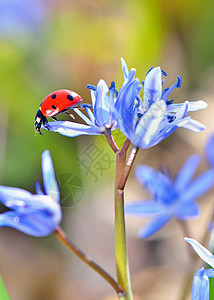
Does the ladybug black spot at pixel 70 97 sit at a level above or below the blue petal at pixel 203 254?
above

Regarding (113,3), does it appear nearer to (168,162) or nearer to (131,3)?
(131,3)

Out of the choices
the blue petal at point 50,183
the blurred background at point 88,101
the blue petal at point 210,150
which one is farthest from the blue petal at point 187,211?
the blurred background at point 88,101

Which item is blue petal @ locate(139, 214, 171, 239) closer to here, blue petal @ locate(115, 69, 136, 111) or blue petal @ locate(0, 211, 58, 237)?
blue petal @ locate(0, 211, 58, 237)

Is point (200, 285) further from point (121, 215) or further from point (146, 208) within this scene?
point (146, 208)

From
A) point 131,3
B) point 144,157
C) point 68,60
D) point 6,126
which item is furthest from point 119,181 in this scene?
point 131,3

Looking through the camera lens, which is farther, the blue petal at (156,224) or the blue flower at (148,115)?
the blue petal at (156,224)

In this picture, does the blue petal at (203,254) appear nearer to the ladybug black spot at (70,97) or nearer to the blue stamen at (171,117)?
the blue stamen at (171,117)

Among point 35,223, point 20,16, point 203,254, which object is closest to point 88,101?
point 20,16
